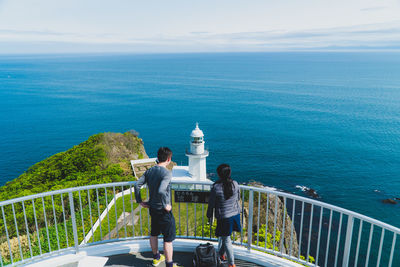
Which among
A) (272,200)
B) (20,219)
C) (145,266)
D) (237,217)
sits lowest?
(272,200)

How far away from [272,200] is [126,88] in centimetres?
8072

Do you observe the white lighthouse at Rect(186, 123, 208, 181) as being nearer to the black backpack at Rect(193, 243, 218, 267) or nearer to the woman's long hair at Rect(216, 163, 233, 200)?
the black backpack at Rect(193, 243, 218, 267)

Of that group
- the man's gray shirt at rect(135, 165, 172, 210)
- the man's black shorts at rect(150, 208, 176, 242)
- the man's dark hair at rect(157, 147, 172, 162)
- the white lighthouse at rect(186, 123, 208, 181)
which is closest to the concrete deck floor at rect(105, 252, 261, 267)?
the man's black shorts at rect(150, 208, 176, 242)

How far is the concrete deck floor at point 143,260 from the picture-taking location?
16.3ft

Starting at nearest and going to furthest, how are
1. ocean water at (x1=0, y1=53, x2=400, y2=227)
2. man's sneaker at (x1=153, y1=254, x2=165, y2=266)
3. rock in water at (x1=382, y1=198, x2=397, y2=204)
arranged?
1. man's sneaker at (x1=153, y1=254, x2=165, y2=266)
2. rock in water at (x1=382, y1=198, x2=397, y2=204)
3. ocean water at (x1=0, y1=53, x2=400, y2=227)

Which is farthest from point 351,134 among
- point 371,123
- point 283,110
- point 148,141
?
point 148,141

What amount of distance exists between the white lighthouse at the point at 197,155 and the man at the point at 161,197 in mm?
16783

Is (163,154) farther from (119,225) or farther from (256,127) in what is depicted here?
(256,127)

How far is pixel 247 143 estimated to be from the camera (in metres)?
46.1

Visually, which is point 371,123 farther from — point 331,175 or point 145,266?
point 145,266

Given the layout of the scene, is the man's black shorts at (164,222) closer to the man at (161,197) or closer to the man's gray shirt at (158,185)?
the man at (161,197)

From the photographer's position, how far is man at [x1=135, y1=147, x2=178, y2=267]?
4.28 metres

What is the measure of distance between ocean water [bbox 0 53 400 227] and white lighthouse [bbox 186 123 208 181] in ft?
42.7

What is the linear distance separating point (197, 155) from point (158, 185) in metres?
17.4
